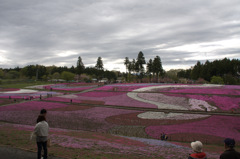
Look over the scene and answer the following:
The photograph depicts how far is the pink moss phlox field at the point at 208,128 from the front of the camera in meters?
21.7

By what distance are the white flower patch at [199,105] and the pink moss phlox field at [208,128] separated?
9.24m

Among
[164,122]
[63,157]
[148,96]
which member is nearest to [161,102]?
[148,96]

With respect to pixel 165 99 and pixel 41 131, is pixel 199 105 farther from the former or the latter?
pixel 41 131

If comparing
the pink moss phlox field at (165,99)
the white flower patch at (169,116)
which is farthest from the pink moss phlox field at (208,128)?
the pink moss phlox field at (165,99)

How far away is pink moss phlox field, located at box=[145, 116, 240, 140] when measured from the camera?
2171 cm

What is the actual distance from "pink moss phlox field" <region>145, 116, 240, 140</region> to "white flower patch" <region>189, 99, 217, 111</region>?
9.24m

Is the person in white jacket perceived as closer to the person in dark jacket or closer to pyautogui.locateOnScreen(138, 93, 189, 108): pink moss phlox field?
the person in dark jacket

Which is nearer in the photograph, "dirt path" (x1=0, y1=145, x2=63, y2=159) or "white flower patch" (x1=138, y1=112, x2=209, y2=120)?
"dirt path" (x1=0, y1=145, x2=63, y2=159)

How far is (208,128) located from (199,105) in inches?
635

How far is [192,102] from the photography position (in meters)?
41.0

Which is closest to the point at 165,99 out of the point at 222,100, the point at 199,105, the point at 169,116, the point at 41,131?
the point at 199,105

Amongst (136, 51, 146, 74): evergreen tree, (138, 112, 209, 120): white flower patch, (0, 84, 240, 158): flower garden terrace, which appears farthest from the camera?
(136, 51, 146, 74): evergreen tree

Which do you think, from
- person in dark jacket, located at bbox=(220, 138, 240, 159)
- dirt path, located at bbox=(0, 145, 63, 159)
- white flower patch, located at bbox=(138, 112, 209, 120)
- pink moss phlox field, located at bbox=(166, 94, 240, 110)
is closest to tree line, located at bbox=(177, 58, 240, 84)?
pink moss phlox field, located at bbox=(166, 94, 240, 110)

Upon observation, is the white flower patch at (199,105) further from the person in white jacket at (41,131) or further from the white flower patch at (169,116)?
the person in white jacket at (41,131)
